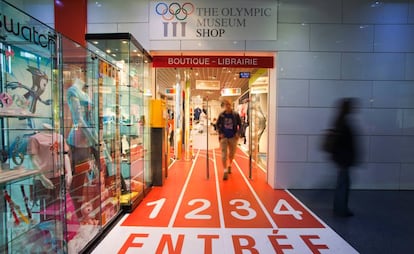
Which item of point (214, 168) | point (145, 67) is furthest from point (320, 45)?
point (214, 168)

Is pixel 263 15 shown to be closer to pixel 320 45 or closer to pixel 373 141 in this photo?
pixel 320 45

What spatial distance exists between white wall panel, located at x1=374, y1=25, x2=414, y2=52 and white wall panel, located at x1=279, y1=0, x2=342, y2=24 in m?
0.90

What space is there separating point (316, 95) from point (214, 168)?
3300 millimetres

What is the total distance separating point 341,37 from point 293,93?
4.81 feet

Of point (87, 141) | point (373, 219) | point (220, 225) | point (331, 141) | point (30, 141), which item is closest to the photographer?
point (30, 141)

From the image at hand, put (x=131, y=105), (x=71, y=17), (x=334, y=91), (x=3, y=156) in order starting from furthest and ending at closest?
(x=334, y=91), (x=71, y=17), (x=131, y=105), (x=3, y=156)

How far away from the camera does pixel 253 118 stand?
726 cm

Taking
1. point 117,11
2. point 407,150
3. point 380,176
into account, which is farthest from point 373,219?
point 117,11

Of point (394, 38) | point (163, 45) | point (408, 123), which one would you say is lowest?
point (408, 123)

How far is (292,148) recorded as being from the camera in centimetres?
480

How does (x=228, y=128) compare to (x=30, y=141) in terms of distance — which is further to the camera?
(x=228, y=128)

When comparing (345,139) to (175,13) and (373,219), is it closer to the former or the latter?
(373,219)

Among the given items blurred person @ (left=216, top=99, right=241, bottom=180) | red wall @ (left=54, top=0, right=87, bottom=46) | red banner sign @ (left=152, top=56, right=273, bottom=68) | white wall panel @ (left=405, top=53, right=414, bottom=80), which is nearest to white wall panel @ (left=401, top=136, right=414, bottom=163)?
white wall panel @ (left=405, top=53, right=414, bottom=80)

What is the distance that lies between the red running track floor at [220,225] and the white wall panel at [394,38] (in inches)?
138
